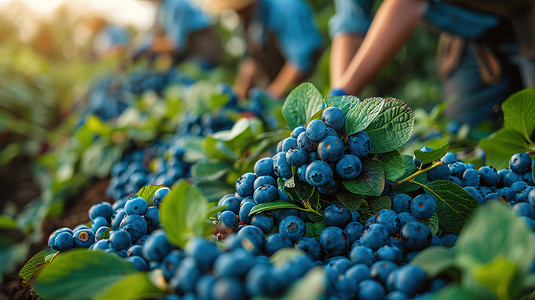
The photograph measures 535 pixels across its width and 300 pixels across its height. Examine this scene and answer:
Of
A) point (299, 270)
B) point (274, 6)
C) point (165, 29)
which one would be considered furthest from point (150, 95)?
point (299, 270)

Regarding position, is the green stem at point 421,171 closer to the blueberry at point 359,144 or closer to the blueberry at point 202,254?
the blueberry at point 359,144

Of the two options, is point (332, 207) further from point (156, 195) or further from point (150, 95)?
point (150, 95)

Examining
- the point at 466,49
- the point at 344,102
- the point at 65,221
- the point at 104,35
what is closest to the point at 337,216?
the point at 344,102

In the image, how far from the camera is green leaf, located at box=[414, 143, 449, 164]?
2.36 feet

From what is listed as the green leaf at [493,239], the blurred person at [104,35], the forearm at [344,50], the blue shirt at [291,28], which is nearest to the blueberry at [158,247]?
the green leaf at [493,239]

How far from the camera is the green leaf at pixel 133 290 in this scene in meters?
0.49

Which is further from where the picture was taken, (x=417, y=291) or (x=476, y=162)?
(x=476, y=162)

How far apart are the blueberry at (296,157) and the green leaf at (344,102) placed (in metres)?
0.14

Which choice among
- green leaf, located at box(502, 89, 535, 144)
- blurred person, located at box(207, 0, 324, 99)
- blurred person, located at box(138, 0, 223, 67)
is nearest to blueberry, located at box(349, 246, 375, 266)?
green leaf, located at box(502, 89, 535, 144)

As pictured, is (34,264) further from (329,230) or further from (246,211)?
(329,230)

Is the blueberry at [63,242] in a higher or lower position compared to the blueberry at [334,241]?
higher

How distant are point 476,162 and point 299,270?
76 cm

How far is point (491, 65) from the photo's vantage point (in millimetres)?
1696

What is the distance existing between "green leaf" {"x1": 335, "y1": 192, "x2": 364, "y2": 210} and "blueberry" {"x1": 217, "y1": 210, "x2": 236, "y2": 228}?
0.71 ft
